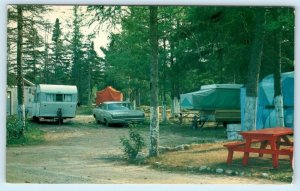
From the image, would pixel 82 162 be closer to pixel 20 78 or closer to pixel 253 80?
pixel 20 78

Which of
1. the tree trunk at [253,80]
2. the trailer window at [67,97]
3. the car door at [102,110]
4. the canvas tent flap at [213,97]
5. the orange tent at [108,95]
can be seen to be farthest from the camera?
the canvas tent flap at [213,97]

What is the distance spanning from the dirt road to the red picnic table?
0.52 m

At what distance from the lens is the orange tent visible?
762 centimetres

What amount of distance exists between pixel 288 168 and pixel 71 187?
285cm

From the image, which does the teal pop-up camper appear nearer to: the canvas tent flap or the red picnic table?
the canvas tent flap

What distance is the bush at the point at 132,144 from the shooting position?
818 cm

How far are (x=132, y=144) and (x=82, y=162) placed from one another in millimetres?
1019

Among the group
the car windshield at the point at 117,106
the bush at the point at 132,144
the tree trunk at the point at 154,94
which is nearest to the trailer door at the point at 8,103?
the car windshield at the point at 117,106

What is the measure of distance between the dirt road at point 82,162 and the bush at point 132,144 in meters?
0.11

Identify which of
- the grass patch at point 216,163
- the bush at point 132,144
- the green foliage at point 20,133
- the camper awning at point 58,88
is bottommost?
the grass patch at point 216,163

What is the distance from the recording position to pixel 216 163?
7.72m

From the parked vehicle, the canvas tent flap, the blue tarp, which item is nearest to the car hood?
the parked vehicle

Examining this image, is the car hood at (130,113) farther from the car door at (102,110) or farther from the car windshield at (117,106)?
the car door at (102,110)

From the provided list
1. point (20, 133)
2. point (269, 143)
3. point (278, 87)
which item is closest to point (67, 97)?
point (20, 133)
